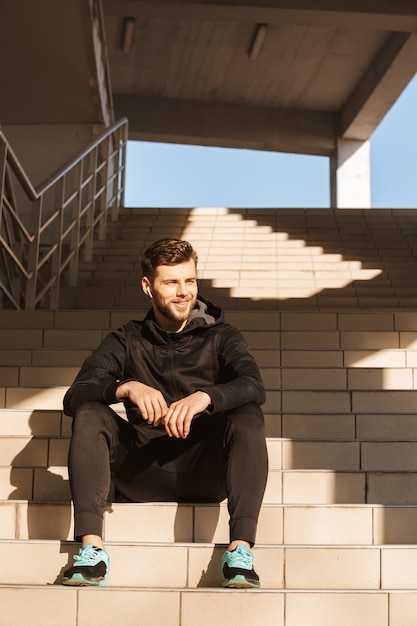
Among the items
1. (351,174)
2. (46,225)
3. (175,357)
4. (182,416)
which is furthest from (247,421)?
(351,174)

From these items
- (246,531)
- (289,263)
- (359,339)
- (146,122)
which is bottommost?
(246,531)

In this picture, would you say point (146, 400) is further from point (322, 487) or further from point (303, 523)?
point (322, 487)

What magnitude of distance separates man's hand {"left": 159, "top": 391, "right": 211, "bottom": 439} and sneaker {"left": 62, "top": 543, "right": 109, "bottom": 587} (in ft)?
1.16

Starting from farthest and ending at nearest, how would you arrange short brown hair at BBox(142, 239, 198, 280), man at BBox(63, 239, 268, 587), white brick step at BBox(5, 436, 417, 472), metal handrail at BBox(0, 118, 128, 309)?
metal handrail at BBox(0, 118, 128, 309), white brick step at BBox(5, 436, 417, 472), short brown hair at BBox(142, 239, 198, 280), man at BBox(63, 239, 268, 587)

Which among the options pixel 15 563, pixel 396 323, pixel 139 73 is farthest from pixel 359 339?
pixel 139 73

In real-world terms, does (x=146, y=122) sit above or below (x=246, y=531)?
above

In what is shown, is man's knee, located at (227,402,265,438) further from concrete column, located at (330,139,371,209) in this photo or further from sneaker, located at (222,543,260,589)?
concrete column, located at (330,139,371,209)

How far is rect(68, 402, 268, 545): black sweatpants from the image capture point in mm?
2428

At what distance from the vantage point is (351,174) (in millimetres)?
14461

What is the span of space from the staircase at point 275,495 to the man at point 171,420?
0.08 m

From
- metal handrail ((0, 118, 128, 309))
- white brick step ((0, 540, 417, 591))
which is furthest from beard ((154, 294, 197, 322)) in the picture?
metal handrail ((0, 118, 128, 309))

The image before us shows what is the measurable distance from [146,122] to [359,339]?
1026 centimetres

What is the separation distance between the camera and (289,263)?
22.0ft

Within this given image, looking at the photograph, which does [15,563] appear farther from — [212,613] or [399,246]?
[399,246]
